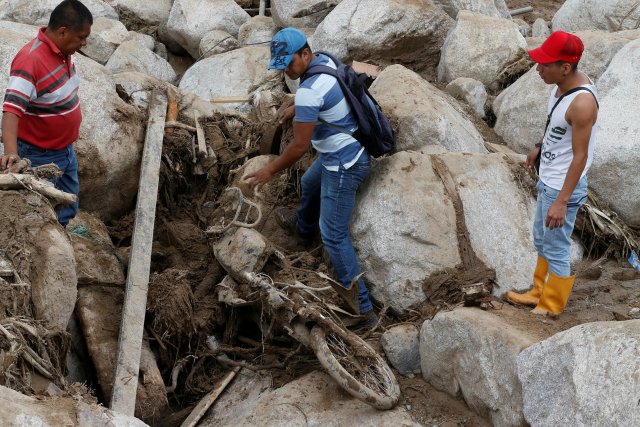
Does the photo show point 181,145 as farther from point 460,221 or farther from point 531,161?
point 531,161

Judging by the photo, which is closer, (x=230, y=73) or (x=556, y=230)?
(x=556, y=230)

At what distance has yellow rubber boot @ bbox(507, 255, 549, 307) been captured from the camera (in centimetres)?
570

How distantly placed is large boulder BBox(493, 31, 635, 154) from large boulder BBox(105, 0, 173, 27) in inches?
245

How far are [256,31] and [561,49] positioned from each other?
7.12 m

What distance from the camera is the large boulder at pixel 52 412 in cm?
373

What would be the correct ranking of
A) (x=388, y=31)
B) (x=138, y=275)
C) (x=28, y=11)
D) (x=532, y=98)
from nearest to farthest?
(x=138, y=275) < (x=532, y=98) < (x=388, y=31) < (x=28, y=11)

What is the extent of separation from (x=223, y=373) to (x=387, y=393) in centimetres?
150

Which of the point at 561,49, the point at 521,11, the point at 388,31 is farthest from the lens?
the point at 521,11

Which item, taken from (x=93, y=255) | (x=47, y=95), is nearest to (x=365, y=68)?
(x=93, y=255)

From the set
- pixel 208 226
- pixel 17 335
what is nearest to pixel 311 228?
pixel 208 226

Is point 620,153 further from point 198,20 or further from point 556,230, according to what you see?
point 198,20

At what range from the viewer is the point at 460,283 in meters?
6.06

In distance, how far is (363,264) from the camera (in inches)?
248

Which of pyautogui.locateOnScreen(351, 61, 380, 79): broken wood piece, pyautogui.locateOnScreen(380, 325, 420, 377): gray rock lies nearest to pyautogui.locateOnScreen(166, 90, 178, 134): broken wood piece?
pyautogui.locateOnScreen(351, 61, 380, 79): broken wood piece
